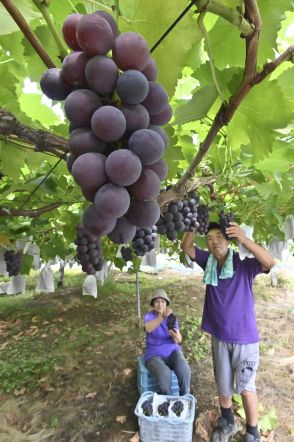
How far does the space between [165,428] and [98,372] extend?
6.39 feet

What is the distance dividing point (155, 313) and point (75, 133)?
A: 3.90m

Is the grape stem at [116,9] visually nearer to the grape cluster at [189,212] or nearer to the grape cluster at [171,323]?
the grape cluster at [189,212]

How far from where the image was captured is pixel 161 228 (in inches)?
109

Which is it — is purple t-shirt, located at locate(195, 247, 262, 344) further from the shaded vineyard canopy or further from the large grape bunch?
the large grape bunch

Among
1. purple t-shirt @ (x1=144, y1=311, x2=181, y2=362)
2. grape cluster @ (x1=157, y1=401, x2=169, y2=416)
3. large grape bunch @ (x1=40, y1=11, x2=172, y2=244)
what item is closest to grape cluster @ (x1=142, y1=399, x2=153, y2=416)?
grape cluster @ (x1=157, y1=401, x2=169, y2=416)

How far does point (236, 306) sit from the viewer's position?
3230 mm

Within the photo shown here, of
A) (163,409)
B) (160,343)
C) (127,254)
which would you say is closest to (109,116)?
(127,254)

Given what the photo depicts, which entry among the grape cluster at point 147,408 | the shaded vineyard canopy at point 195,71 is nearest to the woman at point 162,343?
the grape cluster at point 147,408

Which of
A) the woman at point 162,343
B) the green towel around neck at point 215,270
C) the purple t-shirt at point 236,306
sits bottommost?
the woman at point 162,343

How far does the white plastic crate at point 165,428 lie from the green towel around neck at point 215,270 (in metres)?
1.22

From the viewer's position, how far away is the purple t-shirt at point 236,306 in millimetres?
3186

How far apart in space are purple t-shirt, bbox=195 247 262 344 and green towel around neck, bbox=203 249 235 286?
0.05 metres

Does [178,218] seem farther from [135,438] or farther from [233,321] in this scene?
[135,438]

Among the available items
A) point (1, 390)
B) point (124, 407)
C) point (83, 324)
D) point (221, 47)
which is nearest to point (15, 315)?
point (83, 324)
